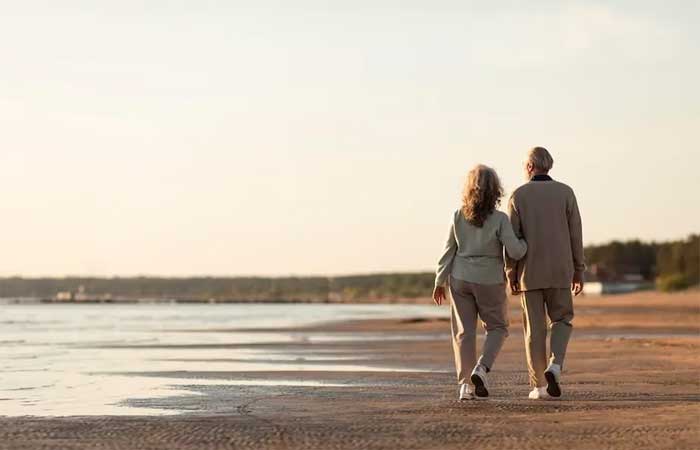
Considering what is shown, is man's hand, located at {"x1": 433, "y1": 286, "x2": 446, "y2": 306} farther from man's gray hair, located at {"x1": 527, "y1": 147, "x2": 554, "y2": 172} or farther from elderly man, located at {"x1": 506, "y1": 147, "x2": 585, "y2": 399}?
man's gray hair, located at {"x1": 527, "y1": 147, "x2": 554, "y2": 172}

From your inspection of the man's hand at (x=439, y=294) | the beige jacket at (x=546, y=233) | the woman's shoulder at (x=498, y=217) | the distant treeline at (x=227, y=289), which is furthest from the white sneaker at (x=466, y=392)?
the distant treeline at (x=227, y=289)

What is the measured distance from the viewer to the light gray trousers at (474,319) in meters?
10.6

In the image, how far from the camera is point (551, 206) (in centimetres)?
1076

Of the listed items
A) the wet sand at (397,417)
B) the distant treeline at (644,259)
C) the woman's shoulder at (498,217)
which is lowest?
the wet sand at (397,417)

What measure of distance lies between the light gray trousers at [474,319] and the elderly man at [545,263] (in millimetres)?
239

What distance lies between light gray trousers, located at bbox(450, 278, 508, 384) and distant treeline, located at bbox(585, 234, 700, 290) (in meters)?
99.6

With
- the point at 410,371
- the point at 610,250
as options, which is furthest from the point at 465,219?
the point at 610,250

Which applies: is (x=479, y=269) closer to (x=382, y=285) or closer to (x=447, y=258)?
(x=447, y=258)

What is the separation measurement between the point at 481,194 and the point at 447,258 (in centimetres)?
64

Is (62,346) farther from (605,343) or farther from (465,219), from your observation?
(465,219)

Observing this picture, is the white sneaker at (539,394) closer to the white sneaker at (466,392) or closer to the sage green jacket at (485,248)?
the white sneaker at (466,392)

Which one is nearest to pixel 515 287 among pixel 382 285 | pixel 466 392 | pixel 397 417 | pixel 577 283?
pixel 577 283

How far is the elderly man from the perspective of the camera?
10648 millimetres

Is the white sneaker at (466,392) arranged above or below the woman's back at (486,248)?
below
